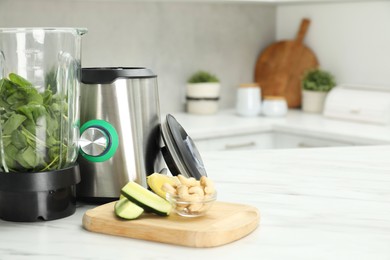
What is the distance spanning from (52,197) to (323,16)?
2998 mm

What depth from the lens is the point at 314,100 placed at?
3.94 m

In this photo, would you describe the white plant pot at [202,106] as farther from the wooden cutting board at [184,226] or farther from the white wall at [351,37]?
the wooden cutting board at [184,226]

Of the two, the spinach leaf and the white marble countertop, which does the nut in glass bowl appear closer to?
the spinach leaf

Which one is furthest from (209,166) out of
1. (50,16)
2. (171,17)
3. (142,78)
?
(171,17)

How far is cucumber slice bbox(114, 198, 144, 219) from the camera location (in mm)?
1253

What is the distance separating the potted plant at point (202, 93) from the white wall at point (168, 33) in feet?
0.33

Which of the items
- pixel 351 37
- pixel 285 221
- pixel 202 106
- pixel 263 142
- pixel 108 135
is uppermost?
pixel 351 37

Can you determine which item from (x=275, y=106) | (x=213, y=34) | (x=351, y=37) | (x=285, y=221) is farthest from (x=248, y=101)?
(x=285, y=221)

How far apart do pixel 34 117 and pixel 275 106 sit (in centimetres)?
259

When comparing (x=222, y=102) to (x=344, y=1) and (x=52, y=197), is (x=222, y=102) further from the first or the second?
(x=52, y=197)

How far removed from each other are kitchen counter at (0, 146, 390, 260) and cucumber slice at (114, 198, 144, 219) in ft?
0.16

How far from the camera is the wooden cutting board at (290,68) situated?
161 inches

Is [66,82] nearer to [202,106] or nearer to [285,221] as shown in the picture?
[285,221]

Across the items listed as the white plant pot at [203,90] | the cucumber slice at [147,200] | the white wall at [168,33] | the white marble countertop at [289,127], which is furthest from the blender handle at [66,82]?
the white plant pot at [203,90]
